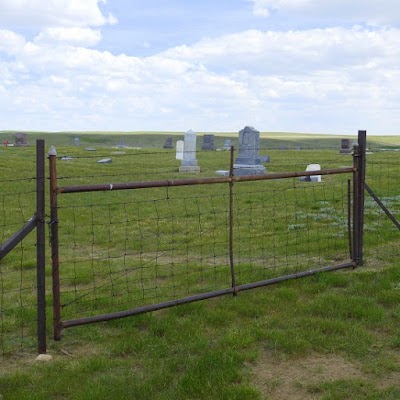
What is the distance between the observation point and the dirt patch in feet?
16.8

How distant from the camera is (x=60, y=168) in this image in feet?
84.9

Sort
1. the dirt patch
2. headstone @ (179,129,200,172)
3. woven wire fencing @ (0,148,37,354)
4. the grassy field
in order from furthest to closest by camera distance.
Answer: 1. headstone @ (179,129,200,172)
2. woven wire fencing @ (0,148,37,354)
3. the grassy field
4. the dirt patch

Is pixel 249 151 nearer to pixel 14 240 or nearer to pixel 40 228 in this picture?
pixel 40 228

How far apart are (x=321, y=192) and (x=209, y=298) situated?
10.9 metres

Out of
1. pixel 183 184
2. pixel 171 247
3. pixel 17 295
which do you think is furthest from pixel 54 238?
pixel 171 247

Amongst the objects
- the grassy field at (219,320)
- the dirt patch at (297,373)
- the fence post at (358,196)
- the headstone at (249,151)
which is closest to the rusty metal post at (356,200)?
the fence post at (358,196)

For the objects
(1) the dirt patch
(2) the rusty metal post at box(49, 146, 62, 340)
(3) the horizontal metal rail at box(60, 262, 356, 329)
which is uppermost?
(2) the rusty metal post at box(49, 146, 62, 340)

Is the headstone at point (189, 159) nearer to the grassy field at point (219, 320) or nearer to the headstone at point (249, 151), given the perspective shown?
the headstone at point (249, 151)

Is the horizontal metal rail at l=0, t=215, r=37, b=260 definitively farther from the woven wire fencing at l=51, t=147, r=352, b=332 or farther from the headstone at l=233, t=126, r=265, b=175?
the headstone at l=233, t=126, r=265, b=175

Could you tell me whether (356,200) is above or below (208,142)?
below

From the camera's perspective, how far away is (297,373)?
548cm

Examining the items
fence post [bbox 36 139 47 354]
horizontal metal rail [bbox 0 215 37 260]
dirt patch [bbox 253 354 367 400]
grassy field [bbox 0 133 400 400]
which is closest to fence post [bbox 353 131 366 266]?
grassy field [bbox 0 133 400 400]

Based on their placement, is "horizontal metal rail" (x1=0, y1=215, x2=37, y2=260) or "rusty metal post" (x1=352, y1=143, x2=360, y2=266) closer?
"horizontal metal rail" (x1=0, y1=215, x2=37, y2=260)

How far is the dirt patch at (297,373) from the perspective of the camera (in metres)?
5.12
